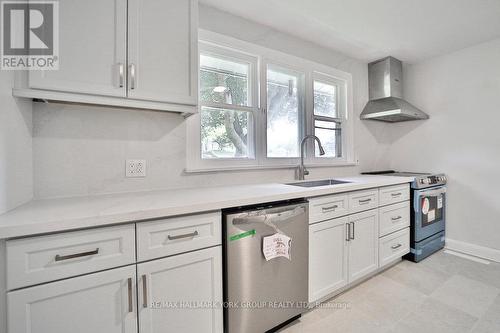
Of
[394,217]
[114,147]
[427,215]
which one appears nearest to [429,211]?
[427,215]

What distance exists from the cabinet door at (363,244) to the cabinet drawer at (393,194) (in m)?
0.17

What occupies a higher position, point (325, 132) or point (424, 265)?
point (325, 132)

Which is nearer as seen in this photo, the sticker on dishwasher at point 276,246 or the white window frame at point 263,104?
the sticker on dishwasher at point 276,246

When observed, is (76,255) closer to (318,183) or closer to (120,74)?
(120,74)

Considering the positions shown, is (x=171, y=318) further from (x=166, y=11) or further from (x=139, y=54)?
(x=166, y=11)

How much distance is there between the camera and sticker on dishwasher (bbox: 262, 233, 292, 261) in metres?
1.34

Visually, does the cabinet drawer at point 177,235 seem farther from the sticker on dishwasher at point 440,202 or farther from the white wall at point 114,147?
the sticker on dishwasher at point 440,202

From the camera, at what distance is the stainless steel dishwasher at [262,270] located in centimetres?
125

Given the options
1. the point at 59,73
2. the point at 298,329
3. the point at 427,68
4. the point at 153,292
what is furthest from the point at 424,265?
the point at 59,73

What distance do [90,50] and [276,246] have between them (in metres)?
1.47

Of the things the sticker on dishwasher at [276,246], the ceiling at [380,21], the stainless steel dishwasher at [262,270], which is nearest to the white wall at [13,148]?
the stainless steel dishwasher at [262,270]

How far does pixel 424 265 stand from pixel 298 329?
1707 millimetres

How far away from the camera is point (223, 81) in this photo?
6.61ft

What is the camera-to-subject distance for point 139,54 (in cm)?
128
